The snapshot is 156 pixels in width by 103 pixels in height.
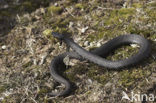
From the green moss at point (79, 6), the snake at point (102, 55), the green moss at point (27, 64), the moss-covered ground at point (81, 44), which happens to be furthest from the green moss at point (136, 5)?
the green moss at point (27, 64)

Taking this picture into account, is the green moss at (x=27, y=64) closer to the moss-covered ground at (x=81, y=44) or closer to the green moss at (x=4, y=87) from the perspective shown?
the moss-covered ground at (x=81, y=44)

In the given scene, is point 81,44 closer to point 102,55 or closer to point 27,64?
point 102,55

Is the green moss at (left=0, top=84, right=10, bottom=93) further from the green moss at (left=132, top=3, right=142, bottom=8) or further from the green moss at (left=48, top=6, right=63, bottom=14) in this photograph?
the green moss at (left=132, top=3, right=142, bottom=8)

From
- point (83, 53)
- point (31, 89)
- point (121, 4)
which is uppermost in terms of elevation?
point (121, 4)

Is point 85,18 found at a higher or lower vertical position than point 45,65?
higher

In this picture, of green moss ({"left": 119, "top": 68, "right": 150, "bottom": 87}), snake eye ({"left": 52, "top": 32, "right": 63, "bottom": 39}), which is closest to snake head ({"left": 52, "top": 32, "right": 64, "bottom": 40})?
snake eye ({"left": 52, "top": 32, "right": 63, "bottom": 39})

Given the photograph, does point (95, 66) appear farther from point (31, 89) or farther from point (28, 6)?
point (28, 6)

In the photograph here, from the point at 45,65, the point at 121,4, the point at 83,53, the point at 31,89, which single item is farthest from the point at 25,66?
the point at 121,4

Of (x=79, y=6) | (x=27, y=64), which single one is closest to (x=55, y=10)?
(x=79, y=6)
